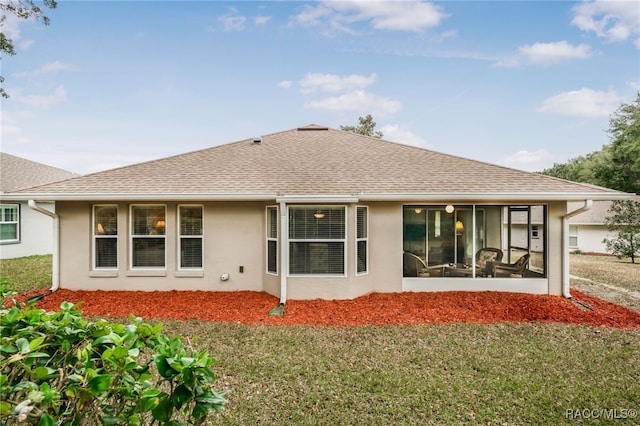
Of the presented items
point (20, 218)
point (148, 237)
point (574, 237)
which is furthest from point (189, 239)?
point (574, 237)

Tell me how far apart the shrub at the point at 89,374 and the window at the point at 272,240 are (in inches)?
265

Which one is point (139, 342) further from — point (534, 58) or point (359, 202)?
point (534, 58)

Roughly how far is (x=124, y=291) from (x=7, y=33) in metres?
9.92

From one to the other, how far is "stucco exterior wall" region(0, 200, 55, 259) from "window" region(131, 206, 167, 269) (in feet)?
37.6

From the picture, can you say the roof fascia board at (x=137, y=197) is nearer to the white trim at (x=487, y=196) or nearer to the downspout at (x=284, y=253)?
the downspout at (x=284, y=253)

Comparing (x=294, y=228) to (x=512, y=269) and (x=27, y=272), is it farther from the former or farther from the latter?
(x=27, y=272)

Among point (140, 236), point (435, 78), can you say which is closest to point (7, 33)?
point (140, 236)

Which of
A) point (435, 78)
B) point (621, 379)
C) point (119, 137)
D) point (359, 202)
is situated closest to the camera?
point (621, 379)

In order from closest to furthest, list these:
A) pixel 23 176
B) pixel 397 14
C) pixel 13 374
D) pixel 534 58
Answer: pixel 13 374
pixel 397 14
pixel 534 58
pixel 23 176

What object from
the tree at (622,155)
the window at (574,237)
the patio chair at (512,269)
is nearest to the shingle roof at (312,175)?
the patio chair at (512,269)

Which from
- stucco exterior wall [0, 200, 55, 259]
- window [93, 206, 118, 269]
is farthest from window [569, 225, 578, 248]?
stucco exterior wall [0, 200, 55, 259]

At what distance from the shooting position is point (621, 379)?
4.48m

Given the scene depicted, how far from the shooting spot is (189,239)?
8.98 metres

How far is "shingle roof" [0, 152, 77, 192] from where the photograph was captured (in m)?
17.4
